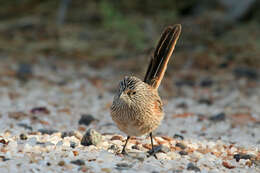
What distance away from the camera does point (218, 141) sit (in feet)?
18.2

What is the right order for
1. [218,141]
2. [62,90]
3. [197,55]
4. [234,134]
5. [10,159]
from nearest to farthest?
1. [10,159]
2. [218,141]
3. [234,134]
4. [62,90]
5. [197,55]

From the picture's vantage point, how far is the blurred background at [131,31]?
10.3 metres

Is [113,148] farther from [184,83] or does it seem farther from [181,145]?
[184,83]

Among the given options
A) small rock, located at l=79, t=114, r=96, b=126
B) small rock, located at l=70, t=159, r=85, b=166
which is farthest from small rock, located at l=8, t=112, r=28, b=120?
small rock, located at l=70, t=159, r=85, b=166

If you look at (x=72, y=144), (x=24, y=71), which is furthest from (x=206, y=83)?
(x=72, y=144)

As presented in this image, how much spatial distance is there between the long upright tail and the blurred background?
191 inches

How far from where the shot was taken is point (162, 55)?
5105 millimetres

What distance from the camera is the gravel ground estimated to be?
404 cm

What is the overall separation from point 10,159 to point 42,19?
9389 mm

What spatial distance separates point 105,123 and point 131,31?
164 inches

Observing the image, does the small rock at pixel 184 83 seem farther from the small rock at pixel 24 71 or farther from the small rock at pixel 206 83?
the small rock at pixel 24 71

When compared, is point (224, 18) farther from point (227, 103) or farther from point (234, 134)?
point (234, 134)

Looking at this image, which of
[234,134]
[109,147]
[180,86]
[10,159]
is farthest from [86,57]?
[10,159]

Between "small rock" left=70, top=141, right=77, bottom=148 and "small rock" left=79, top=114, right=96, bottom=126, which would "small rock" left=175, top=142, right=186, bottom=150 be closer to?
"small rock" left=70, top=141, right=77, bottom=148
